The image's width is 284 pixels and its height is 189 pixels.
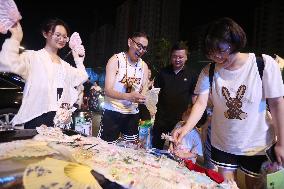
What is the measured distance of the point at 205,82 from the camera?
3.13 meters

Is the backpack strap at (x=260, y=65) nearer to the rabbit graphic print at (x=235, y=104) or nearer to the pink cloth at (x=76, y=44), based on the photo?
the rabbit graphic print at (x=235, y=104)

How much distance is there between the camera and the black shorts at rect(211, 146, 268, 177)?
298 centimetres

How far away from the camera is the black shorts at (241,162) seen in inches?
117

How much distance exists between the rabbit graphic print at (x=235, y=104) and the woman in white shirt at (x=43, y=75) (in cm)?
178

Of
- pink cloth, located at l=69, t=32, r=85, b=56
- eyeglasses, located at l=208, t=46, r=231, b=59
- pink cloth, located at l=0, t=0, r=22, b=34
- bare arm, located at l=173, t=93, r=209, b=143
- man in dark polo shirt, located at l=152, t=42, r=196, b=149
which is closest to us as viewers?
eyeglasses, located at l=208, t=46, r=231, b=59

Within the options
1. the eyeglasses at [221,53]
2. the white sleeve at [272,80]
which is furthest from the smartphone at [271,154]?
the eyeglasses at [221,53]

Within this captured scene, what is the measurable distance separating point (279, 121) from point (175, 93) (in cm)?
236

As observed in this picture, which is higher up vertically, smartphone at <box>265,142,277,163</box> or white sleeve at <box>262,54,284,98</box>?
white sleeve at <box>262,54,284,98</box>

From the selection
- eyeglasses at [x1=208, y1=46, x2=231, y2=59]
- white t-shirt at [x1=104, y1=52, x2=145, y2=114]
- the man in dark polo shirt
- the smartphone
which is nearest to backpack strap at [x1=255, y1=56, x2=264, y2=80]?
eyeglasses at [x1=208, y1=46, x2=231, y2=59]

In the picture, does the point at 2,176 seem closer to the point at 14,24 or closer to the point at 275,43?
the point at 14,24

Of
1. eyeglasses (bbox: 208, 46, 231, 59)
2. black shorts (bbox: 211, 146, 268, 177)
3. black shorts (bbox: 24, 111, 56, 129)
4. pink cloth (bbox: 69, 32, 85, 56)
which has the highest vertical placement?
pink cloth (bbox: 69, 32, 85, 56)

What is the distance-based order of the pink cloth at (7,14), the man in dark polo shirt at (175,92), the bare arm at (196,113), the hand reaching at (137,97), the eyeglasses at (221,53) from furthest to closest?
the man in dark polo shirt at (175,92) → the hand reaching at (137,97) → the bare arm at (196,113) → the pink cloth at (7,14) → the eyeglasses at (221,53)

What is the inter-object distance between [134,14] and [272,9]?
18.8 m

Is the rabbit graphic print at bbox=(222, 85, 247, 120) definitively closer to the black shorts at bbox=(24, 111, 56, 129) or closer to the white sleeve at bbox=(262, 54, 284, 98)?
the white sleeve at bbox=(262, 54, 284, 98)
